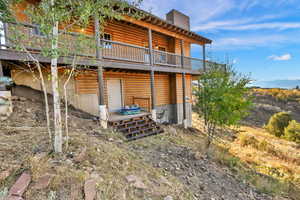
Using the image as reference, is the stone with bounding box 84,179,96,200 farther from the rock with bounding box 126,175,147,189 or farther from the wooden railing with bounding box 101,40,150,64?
the wooden railing with bounding box 101,40,150,64

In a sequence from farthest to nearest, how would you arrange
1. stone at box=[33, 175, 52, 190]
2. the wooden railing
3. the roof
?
1. the roof
2. the wooden railing
3. stone at box=[33, 175, 52, 190]

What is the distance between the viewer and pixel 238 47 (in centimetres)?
2628

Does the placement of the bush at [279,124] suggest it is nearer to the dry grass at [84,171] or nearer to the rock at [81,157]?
the dry grass at [84,171]

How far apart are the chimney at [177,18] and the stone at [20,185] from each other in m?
13.0

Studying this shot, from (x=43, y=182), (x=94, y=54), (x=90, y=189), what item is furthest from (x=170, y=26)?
(x=43, y=182)

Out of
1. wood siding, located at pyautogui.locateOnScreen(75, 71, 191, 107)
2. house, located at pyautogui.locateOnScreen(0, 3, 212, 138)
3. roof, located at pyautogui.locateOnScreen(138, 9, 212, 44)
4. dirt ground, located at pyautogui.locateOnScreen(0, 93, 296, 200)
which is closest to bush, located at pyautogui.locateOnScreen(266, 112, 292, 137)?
house, located at pyautogui.locateOnScreen(0, 3, 212, 138)

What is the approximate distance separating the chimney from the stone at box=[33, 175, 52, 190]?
1293 centimetres

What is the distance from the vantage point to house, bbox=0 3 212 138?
6.05 m

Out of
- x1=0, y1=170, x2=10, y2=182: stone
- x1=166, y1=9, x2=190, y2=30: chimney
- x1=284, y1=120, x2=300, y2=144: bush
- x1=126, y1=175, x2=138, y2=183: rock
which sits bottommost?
x1=284, y1=120, x2=300, y2=144: bush

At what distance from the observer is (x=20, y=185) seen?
199 centimetres

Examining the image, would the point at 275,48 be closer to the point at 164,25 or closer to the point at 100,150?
the point at 164,25

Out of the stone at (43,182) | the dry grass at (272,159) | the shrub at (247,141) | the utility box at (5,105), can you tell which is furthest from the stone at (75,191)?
the shrub at (247,141)

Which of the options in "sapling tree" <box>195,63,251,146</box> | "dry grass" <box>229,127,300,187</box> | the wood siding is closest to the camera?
"dry grass" <box>229,127,300,187</box>

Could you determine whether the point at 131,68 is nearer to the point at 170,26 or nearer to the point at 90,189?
the point at 170,26
